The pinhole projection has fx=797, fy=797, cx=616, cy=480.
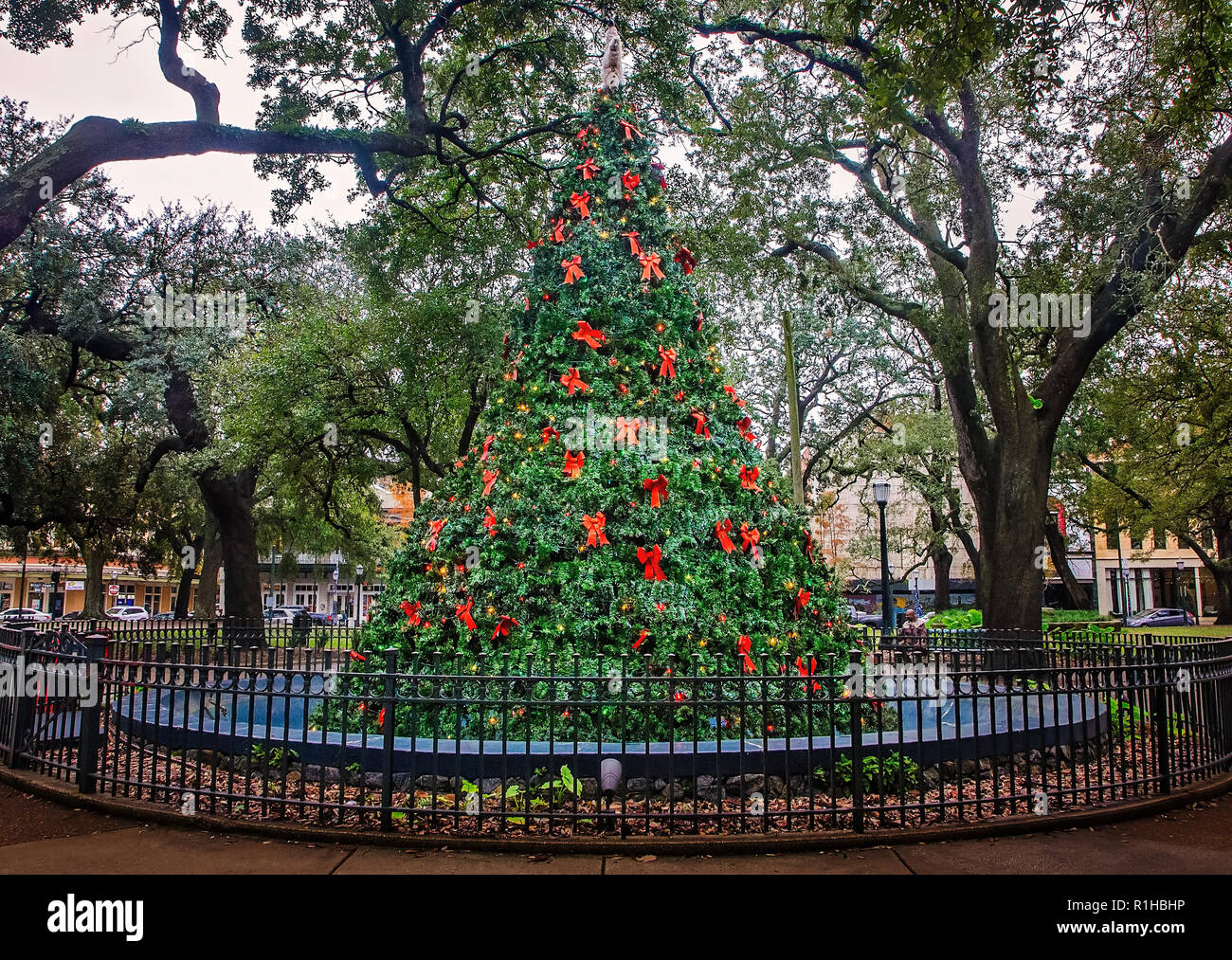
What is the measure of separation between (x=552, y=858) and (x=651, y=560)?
304 centimetres

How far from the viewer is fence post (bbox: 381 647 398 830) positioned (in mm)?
5379

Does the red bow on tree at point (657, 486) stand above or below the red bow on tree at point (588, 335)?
below

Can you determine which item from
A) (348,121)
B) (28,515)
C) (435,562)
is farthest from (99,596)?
(435,562)

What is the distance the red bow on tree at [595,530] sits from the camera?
747cm

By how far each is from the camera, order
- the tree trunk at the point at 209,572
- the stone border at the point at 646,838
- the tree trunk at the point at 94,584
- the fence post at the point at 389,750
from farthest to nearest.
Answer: the tree trunk at the point at 94,584 → the tree trunk at the point at 209,572 → the fence post at the point at 389,750 → the stone border at the point at 646,838

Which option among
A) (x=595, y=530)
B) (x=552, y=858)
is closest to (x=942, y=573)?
(x=595, y=530)

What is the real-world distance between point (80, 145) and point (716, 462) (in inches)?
362

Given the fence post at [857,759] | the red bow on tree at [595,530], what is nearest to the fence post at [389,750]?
the red bow on tree at [595,530]

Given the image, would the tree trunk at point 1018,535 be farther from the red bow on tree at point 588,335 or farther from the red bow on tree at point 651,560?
the red bow on tree at point 588,335

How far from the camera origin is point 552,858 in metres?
4.96

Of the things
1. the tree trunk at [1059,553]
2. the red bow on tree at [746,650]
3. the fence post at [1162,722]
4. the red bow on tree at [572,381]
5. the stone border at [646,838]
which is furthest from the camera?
the tree trunk at [1059,553]

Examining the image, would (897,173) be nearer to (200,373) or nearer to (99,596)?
(200,373)

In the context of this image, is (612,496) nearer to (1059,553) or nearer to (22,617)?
(22,617)

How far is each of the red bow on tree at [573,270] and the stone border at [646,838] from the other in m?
5.67
